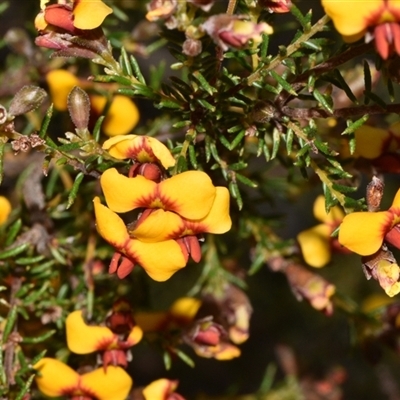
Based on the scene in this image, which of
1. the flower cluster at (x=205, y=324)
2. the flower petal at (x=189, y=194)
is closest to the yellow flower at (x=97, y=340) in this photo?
the flower cluster at (x=205, y=324)

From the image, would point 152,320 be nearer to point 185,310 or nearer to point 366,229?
point 185,310

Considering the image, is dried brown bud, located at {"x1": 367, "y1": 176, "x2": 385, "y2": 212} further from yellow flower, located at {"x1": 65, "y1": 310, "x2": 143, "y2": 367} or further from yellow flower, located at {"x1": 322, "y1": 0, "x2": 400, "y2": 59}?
yellow flower, located at {"x1": 65, "y1": 310, "x2": 143, "y2": 367}

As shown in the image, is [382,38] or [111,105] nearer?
[382,38]

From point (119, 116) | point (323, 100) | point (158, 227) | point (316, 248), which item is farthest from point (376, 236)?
point (119, 116)

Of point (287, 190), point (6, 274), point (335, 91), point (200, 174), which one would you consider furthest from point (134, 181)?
point (287, 190)

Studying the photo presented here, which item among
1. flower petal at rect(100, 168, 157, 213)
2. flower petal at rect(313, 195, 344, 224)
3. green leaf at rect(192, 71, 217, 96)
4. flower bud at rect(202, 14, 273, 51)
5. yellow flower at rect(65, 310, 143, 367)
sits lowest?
yellow flower at rect(65, 310, 143, 367)

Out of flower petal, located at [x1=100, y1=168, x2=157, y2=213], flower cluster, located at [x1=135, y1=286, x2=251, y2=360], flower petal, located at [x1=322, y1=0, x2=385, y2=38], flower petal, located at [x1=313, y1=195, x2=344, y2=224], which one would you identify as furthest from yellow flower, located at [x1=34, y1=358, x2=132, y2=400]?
flower petal, located at [x1=322, y1=0, x2=385, y2=38]

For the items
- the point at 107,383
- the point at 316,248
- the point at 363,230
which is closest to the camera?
the point at 363,230
